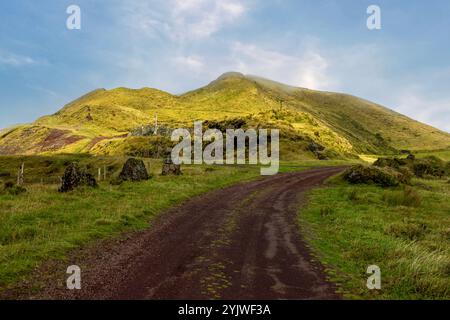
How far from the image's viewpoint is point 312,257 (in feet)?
44.8

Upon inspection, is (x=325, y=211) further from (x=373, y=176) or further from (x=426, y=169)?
(x=426, y=169)

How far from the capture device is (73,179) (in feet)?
87.4

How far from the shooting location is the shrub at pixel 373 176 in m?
35.9

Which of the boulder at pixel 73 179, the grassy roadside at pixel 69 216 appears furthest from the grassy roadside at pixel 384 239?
the boulder at pixel 73 179

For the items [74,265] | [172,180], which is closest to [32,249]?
[74,265]

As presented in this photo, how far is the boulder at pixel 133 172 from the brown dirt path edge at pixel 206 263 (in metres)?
12.6

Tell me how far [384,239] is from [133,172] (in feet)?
74.2

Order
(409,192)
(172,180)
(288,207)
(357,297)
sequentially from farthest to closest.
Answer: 1. (172,180)
2. (409,192)
3. (288,207)
4. (357,297)

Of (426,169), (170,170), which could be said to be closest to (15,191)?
(170,170)

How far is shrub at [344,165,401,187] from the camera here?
118ft

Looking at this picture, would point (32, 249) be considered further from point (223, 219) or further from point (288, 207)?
point (288, 207)
